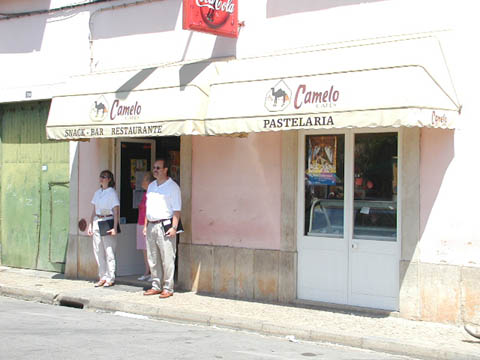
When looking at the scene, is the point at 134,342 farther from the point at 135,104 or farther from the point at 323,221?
the point at 135,104

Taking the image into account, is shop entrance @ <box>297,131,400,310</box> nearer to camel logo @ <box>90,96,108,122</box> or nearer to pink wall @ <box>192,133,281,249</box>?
pink wall @ <box>192,133,281,249</box>

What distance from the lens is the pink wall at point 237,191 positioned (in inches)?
420

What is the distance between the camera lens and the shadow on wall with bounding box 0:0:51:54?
13875mm

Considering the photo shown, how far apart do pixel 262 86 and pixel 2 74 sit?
22.5ft

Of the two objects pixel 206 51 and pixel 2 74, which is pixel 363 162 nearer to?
pixel 206 51

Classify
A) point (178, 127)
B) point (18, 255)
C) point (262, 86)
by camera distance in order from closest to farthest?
point (262, 86)
point (178, 127)
point (18, 255)

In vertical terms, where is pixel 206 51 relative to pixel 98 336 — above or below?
above

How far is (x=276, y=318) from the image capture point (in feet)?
30.7

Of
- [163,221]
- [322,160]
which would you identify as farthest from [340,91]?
[163,221]

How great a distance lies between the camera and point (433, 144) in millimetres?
9125

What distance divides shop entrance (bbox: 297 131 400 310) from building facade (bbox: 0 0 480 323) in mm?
20

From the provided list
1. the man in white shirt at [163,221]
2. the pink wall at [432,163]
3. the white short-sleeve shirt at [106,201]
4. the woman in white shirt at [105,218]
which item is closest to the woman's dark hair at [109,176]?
the woman in white shirt at [105,218]

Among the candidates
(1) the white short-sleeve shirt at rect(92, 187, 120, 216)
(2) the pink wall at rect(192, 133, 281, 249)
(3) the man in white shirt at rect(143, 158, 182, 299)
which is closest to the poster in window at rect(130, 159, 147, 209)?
(1) the white short-sleeve shirt at rect(92, 187, 120, 216)

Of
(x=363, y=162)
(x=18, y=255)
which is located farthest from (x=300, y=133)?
(x=18, y=255)
